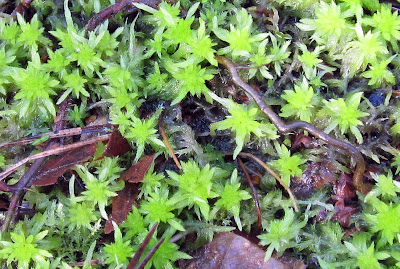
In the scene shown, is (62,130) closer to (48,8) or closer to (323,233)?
(48,8)

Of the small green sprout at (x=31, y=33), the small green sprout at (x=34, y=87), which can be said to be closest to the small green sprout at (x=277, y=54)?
the small green sprout at (x=34, y=87)

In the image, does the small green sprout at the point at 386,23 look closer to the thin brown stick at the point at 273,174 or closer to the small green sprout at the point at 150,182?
the thin brown stick at the point at 273,174

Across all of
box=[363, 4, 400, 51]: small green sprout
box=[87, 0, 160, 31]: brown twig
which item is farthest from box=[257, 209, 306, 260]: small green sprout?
box=[87, 0, 160, 31]: brown twig

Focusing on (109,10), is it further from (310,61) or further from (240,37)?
(310,61)

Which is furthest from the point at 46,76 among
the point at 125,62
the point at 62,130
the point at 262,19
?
the point at 262,19

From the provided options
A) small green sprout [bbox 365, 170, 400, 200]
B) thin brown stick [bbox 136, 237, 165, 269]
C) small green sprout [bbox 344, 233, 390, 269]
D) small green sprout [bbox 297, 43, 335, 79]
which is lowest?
small green sprout [bbox 344, 233, 390, 269]

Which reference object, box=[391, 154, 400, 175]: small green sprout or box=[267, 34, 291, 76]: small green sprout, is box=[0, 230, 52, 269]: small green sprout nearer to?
box=[267, 34, 291, 76]: small green sprout
